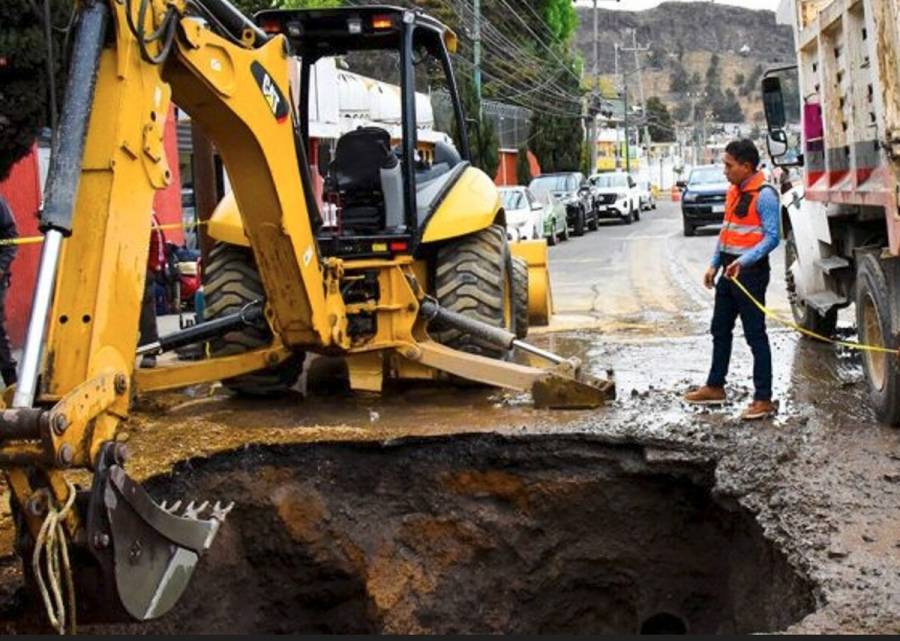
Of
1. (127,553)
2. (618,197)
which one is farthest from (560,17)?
(127,553)

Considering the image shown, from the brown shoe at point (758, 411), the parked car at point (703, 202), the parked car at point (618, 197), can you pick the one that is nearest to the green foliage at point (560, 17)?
the parked car at point (618, 197)

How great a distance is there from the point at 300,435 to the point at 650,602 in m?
2.33

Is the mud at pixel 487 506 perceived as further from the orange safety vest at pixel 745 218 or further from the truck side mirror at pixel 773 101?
the truck side mirror at pixel 773 101

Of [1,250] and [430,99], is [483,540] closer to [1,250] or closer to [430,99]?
[1,250]

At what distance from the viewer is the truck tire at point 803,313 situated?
10.0 meters

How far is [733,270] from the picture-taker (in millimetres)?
7152

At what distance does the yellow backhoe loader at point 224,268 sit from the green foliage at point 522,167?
110ft

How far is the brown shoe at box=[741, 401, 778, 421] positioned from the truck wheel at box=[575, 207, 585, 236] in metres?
24.9

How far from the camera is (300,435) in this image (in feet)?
22.6

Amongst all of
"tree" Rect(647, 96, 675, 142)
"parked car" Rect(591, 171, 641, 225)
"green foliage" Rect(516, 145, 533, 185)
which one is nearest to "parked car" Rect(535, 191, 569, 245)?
"parked car" Rect(591, 171, 641, 225)

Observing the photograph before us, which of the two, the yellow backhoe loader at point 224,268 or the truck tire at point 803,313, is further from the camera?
the truck tire at point 803,313

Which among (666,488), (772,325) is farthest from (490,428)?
(772,325)

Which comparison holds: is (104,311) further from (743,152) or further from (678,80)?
(678,80)

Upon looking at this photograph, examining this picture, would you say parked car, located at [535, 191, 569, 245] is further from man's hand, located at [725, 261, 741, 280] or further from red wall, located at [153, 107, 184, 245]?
man's hand, located at [725, 261, 741, 280]
